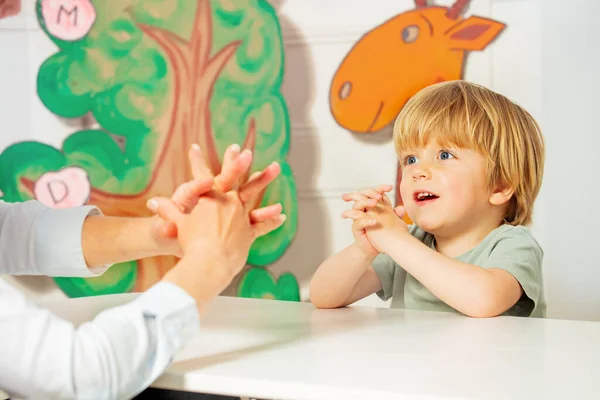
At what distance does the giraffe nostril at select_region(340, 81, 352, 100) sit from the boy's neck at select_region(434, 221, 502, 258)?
0.65m

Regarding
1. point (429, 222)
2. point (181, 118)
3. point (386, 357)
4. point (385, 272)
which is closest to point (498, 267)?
point (429, 222)

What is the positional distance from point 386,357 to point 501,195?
55 centimetres

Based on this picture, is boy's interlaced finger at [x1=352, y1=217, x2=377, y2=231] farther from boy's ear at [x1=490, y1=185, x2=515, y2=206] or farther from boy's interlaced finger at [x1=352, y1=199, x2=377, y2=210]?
boy's ear at [x1=490, y1=185, x2=515, y2=206]

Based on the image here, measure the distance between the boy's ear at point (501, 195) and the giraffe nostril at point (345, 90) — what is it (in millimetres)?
669

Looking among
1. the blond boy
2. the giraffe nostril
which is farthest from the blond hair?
the giraffe nostril

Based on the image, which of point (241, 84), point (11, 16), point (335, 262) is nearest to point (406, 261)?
point (335, 262)

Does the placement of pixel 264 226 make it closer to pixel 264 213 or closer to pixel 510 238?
pixel 264 213

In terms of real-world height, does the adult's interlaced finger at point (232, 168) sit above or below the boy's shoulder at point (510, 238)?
above

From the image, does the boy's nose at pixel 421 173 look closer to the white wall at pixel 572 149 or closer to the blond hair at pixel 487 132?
the blond hair at pixel 487 132

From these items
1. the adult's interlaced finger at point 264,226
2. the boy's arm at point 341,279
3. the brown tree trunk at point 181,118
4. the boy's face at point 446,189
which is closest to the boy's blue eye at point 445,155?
the boy's face at point 446,189

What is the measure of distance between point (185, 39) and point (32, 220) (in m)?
0.93

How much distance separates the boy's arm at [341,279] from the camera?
3.57 ft

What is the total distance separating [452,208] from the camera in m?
1.12

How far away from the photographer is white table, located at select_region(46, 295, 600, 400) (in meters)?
0.59
